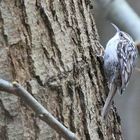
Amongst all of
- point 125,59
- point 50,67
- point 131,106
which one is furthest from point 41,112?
point 131,106

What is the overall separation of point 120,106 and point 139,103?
0.25 metres

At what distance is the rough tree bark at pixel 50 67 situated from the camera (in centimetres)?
165

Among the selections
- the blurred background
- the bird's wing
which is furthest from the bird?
the blurred background

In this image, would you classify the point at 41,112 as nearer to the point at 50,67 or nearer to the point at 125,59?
the point at 50,67

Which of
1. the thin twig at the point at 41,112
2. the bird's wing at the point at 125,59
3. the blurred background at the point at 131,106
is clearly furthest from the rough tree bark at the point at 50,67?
the blurred background at the point at 131,106

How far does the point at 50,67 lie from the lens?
1.73 metres

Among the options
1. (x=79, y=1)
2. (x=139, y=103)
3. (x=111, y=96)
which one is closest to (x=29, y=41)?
(x=79, y=1)

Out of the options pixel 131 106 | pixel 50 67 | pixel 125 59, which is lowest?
pixel 50 67

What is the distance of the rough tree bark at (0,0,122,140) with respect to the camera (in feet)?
5.43

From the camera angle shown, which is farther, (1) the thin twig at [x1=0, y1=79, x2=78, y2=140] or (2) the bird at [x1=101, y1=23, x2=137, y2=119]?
(2) the bird at [x1=101, y1=23, x2=137, y2=119]

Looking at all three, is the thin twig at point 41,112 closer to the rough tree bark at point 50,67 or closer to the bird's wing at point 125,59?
the rough tree bark at point 50,67

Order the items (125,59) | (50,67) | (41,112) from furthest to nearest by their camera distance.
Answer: (125,59)
(50,67)
(41,112)

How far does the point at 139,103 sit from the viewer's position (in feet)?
15.2

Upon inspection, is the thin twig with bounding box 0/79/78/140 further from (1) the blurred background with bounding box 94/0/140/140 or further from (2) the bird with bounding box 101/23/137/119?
(1) the blurred background with bounding box 94/0/140/140
